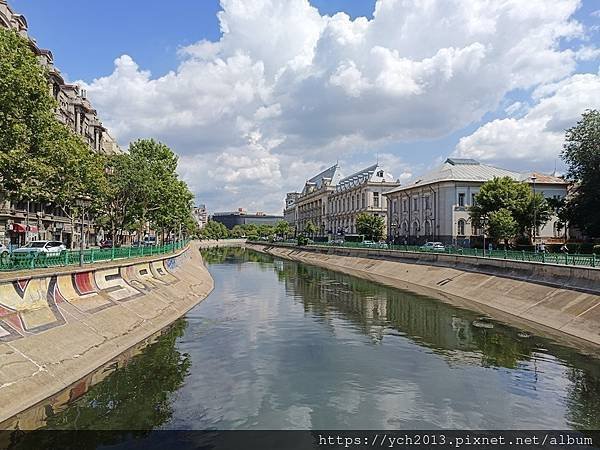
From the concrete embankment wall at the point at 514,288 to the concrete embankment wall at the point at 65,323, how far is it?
28176 millimetres

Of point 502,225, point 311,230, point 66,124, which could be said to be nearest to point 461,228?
point 502,225

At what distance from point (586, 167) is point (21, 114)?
6440cm

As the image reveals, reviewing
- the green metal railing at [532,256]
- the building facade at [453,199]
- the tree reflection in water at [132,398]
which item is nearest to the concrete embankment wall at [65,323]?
the tree reflection in water at [132,398]

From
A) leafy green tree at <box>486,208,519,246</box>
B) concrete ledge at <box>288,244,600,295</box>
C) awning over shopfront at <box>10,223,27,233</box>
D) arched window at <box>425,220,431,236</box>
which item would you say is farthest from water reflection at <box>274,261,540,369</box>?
arched window at <box>425,220,431,236</box>

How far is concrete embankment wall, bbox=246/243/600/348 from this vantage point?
35031 mm

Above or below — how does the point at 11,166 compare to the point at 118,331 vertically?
above

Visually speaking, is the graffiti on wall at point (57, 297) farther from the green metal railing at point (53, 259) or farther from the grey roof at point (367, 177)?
the grey roof at point (367, 177)

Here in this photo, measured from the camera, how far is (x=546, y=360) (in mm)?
27703

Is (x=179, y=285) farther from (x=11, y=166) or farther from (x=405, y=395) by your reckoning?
(x=405, y=395)

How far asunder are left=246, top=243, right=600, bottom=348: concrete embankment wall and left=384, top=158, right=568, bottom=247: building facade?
1751 centimetres

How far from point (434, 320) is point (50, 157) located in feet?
104

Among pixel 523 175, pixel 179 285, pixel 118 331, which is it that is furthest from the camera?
pixel 523 175

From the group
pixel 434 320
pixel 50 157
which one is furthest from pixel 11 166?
pixel 434 320

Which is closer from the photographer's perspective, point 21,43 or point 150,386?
point 150,386
